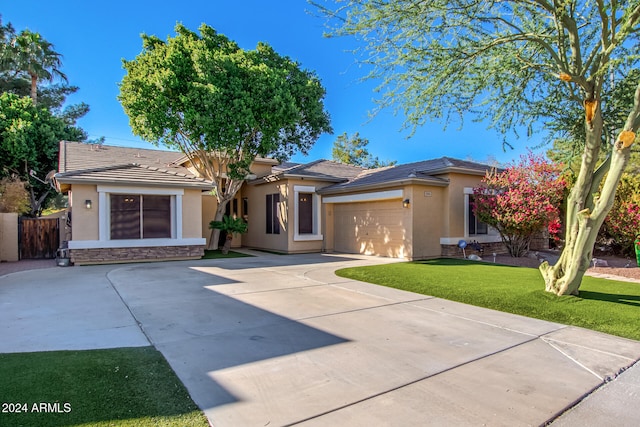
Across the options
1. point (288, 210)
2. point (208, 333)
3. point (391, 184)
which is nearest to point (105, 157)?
point (288, 210)

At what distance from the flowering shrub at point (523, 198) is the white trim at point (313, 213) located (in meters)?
6.63

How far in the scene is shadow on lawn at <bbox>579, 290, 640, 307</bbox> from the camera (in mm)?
6812

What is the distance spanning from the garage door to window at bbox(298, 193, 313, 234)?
1.14m

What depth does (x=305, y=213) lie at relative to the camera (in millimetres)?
16500

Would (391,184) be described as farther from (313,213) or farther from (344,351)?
(344,351)

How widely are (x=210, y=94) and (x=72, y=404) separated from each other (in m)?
11.4

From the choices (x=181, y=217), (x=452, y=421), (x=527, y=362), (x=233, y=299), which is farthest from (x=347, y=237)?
(x=452, y=421)

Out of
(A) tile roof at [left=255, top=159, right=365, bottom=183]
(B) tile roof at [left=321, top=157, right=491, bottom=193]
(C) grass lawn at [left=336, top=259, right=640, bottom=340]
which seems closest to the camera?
(C) grass lawn at [left=336, top=259, right=640, bottom=340]

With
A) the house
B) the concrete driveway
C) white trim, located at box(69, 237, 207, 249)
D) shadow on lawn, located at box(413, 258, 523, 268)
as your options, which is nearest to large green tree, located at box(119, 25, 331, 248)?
the house

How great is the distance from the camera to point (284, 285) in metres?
8.51

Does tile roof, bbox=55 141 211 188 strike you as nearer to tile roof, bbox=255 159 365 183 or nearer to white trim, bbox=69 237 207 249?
white trim, bbox=69 237 207 249

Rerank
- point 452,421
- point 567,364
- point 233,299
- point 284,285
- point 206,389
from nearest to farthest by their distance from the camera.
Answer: point 452,421
point 206,389
point 567,364
point 233,299
point 284,285

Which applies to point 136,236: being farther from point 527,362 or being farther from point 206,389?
point 527,362

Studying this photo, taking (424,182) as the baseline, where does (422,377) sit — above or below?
below
